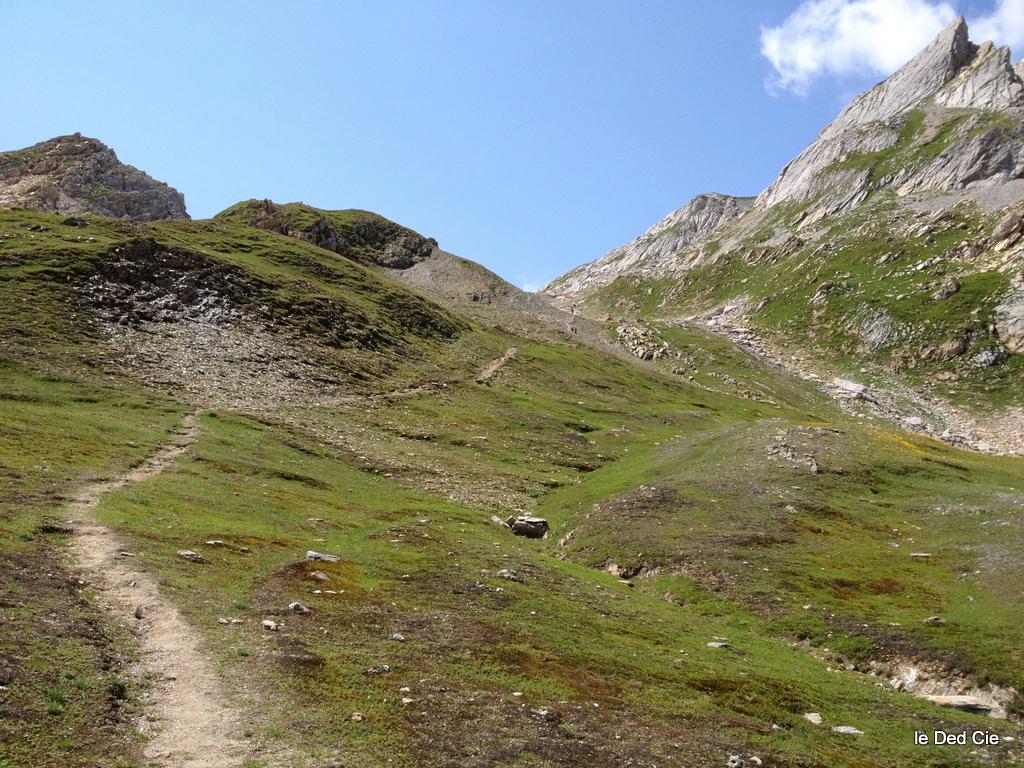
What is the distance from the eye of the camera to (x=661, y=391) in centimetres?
12375

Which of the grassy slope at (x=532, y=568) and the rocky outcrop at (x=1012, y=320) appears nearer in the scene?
the grassy slope at (x=532, y=568)

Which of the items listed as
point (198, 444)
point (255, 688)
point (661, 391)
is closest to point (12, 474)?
point (198, 444)

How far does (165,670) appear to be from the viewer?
681 inches

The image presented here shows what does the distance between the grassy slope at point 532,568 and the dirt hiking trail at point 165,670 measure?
84 cm

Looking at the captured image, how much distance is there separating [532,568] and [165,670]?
2049cm

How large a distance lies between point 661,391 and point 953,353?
72027 millimetres

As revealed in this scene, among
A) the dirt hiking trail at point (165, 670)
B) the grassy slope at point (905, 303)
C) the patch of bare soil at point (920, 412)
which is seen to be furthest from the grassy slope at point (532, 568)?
the grassy slope at point (905, 303)

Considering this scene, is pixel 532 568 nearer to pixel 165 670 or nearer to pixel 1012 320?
pixel 165 670

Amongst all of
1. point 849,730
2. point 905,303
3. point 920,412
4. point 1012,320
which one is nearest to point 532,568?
point 849,730

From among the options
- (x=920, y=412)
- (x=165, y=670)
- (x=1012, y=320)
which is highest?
(x=1012, y=320)

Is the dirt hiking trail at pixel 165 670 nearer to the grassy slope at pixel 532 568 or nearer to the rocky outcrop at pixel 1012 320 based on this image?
the grassy slope at pixel 532 568

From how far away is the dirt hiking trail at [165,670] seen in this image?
13.8 m

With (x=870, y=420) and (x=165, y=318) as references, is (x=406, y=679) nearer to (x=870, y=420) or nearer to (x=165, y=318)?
(x=165, y=318)

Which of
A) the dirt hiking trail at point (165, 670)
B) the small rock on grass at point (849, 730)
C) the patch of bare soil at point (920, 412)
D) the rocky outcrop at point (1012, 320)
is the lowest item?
the dirt hiking trail at point (165, 670)
